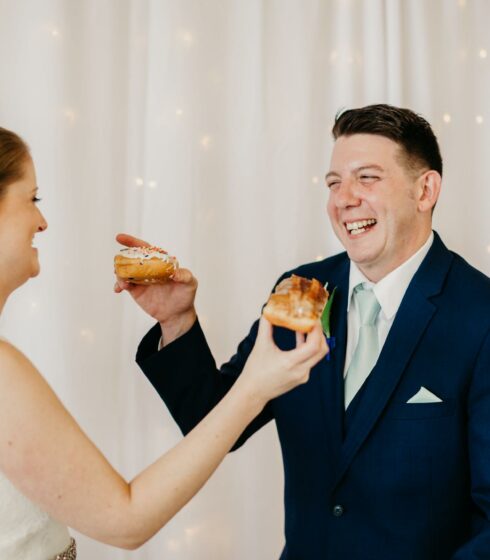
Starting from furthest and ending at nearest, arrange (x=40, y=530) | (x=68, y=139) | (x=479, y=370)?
(x=68, y=139) < (x=479, y=370) < (x=40, y=530)

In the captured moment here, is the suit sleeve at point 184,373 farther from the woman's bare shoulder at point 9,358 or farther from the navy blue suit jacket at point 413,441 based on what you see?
the woman's bare shoulder at point 9,358

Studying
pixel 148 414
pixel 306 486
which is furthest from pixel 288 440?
pixel 148 414

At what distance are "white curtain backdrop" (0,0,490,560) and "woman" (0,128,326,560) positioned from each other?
1178 millimetres

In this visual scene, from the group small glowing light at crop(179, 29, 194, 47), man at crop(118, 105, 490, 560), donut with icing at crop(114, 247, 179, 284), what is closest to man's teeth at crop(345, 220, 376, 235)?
man at crop(118, 105, 490, 560)

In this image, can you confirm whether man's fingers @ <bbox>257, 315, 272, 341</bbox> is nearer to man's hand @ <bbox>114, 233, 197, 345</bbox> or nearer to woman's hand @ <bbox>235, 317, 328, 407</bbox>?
woman's hand @ <bbox>235, 317, 328, 407</bbox>

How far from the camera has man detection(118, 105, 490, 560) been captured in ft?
5.27

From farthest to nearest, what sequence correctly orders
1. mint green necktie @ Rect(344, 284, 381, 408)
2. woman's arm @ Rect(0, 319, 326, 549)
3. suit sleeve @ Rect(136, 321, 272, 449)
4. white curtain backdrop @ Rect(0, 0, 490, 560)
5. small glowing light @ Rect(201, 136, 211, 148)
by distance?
1. small glowing light @ Rect(201, 136, 211, 148)
2. white curtain backdrop @ Rect(0, 0, 490, 560)
3. suit sleeve @ Rect(136, 321, 272, 449)
4. mint green necktie @ Rect(344, 284, 381, 408)
5. woman's arm @ Rect(0, 319, 326, 549)

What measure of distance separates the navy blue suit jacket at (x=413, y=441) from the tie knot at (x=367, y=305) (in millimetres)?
86

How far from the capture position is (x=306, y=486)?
176cm

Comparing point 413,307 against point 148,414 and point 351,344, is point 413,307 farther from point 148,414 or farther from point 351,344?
point 148,414

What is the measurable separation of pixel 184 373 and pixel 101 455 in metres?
0.63

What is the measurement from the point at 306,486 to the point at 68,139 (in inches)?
57.9

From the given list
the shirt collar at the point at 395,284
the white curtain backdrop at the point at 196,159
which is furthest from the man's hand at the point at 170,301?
the white curtain backdrop at the point at 196,159

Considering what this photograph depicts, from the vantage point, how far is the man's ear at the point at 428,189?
183cm
